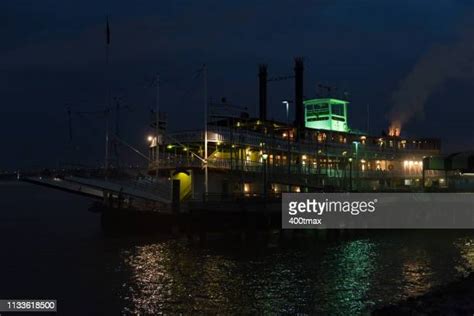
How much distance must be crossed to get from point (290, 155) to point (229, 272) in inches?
1213

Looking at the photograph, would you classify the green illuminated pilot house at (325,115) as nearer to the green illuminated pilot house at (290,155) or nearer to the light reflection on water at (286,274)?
the green illuminated pilot house at (290,155)

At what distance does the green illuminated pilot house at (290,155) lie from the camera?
50.5 m

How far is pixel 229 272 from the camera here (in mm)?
29844

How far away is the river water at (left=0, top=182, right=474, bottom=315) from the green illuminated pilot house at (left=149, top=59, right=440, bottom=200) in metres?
8.94

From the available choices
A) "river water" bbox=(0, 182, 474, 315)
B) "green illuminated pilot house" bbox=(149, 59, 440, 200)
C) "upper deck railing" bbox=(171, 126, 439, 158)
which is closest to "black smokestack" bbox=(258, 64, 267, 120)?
"green illuminated pilot house" bbox=(149, 59, 440, 200)

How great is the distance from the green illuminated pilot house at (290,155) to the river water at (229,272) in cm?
894

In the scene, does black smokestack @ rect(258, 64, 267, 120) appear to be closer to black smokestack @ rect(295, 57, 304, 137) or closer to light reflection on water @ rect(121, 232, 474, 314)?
black smokestack @ rect(295, 57, 304, 137)

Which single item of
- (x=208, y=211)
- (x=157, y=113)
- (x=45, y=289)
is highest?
(x=157, y=113)

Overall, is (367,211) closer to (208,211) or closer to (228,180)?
(228,180)

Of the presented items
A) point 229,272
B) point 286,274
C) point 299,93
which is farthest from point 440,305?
point 299,93

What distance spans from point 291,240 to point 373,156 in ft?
112

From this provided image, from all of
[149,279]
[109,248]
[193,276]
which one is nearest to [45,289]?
[149,279]

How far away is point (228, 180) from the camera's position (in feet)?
168

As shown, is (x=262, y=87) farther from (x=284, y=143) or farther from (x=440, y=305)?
(x=440, y=305)
